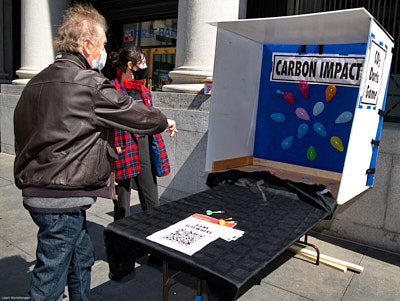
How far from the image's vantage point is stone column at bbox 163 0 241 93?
15.3 ft

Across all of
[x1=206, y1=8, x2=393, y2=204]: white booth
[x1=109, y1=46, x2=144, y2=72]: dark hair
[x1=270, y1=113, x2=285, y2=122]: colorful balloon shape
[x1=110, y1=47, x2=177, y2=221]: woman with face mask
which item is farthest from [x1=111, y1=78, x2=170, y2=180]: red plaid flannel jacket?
[x1=270, y1=113, x2=285, y2=122]: colorful balloon shape

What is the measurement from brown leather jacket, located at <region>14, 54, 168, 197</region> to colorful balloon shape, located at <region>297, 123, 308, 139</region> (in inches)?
96.7

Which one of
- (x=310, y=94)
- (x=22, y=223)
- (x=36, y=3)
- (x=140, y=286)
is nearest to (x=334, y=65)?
(x=310, y=94)

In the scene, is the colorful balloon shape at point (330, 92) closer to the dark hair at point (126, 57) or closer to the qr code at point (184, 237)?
the dark hair at point (126, 57)

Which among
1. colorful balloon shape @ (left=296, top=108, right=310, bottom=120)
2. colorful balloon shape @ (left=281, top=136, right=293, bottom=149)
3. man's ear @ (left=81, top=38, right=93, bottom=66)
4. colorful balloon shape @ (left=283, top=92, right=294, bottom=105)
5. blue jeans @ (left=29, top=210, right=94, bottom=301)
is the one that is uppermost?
man's ear @ (left=81, top=38, right=93, bottom=66)

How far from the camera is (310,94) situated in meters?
3.86

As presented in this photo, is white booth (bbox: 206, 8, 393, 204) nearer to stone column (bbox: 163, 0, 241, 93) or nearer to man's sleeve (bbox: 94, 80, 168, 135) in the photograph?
stone column (bbox: 163, 0, 241, 93)

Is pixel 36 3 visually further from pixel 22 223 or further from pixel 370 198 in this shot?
pixel 370 198

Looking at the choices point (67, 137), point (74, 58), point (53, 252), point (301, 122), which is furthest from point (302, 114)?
point (53, 252)

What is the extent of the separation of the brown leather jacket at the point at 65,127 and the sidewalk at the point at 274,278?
134 centimetres

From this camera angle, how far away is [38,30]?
7270mm

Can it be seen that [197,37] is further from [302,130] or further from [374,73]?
[374,73]

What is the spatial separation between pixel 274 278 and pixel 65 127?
7.44 feet

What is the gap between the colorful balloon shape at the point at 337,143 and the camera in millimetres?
3668
